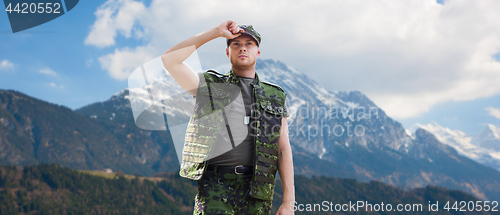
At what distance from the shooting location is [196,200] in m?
5.52

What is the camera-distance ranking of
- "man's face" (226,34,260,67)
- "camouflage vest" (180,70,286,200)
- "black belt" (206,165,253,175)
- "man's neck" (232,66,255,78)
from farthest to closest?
"man's neck" (232,66,255,78) < "man's face" (226,34,260,67) < "camouflage vest" (180,70,286,200) < "black belt" (206,165,253,175)

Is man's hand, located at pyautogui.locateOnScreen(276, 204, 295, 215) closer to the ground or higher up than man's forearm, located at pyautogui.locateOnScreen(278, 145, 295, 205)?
closer to the ground

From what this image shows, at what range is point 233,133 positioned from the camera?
559 cm

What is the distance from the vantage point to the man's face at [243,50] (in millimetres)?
5691

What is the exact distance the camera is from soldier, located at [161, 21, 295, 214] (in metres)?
5.38

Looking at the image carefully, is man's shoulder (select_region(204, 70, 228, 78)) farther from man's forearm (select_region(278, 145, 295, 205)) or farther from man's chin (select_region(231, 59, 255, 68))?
man's forearm (select_region(278, 145, 295, 205))

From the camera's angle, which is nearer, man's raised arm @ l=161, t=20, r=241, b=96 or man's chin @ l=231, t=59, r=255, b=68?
man's raised arm @ l=161, t=20, r=241, b=96

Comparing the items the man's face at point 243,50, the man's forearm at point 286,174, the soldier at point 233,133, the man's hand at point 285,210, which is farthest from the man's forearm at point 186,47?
the man's hand at point 285,210

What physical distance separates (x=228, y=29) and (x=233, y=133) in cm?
159

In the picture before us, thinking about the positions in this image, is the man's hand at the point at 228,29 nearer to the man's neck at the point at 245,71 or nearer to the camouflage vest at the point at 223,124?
the man's neck at the point at 245,71

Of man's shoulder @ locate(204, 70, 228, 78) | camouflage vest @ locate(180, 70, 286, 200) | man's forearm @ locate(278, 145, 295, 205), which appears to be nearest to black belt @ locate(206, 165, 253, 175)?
camouflage vest @ locate(180, 70, 286, 200)

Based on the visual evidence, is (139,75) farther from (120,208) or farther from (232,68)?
(120,208)

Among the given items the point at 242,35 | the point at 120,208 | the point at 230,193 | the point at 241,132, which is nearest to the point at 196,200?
the point at 230,193

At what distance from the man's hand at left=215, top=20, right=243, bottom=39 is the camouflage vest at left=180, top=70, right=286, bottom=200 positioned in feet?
2.55
